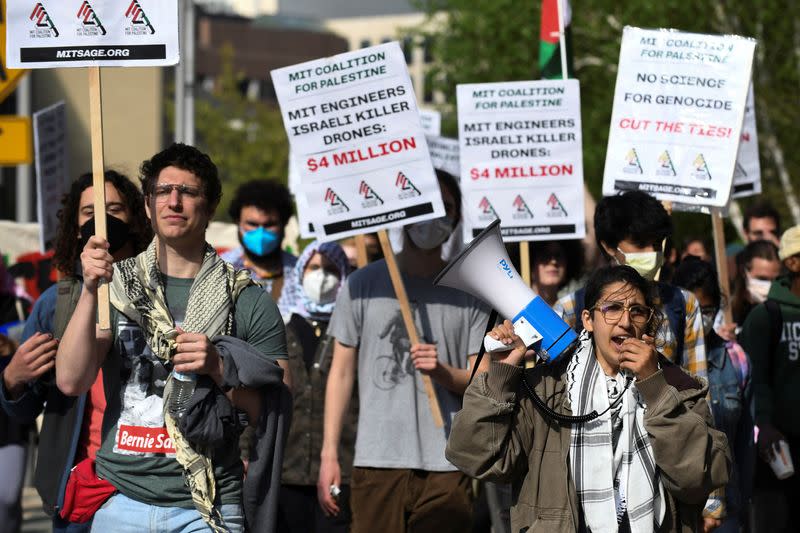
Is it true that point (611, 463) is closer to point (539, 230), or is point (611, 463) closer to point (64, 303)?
point (64, 303)

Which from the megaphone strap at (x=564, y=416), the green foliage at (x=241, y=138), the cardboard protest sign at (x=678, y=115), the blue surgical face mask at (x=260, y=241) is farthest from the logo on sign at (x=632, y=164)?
the green foliage at (x=241, y=138)

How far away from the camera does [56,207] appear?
32.1ft

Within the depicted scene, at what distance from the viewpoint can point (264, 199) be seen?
8.53 meters

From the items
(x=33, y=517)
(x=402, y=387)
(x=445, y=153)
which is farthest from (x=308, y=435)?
(x=33, y=517)

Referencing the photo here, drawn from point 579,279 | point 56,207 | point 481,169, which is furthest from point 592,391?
point 56,207

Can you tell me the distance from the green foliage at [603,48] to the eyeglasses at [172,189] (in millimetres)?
16316

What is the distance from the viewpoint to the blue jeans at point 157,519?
5.13 meters

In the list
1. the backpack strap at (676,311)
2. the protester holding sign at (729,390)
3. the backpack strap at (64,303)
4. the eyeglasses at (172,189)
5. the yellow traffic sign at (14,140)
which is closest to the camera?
the eyeglasses at (172,189)

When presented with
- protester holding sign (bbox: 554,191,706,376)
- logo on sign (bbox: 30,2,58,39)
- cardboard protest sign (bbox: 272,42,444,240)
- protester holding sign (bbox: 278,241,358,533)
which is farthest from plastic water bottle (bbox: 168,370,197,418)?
cardboard protest sign (bbox: 272,42,444,240)

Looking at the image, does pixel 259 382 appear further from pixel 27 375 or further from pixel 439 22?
pixel 439 22

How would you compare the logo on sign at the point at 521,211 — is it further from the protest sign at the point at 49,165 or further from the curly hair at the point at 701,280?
the protest sign at the point at 49,165

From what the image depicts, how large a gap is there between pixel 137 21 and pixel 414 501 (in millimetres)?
2365

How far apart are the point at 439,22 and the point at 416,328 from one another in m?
22.9

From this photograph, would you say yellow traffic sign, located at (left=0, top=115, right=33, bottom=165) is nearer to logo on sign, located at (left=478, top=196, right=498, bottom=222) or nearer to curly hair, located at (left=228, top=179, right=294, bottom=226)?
curly hair, located at (left=228, top=179, right=294, bottom=226)
